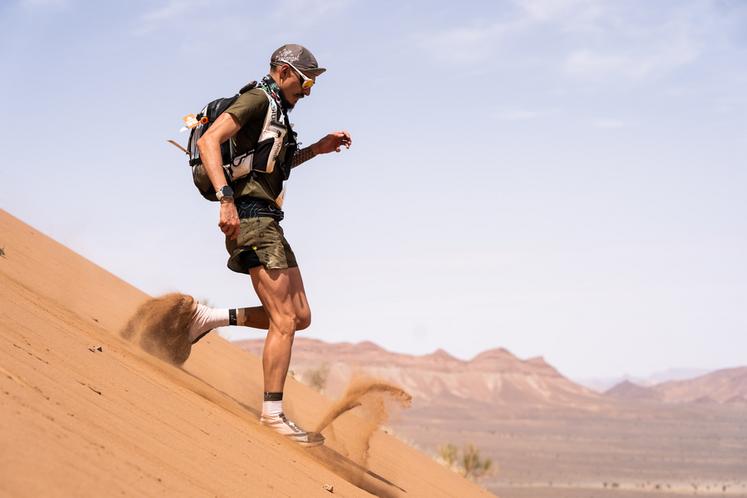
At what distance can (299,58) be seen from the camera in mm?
5457

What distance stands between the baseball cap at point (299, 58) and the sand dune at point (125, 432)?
67.8 inches

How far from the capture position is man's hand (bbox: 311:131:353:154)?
6051 millimetres

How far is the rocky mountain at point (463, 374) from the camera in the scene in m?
69.8

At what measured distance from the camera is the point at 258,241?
521 centimetres

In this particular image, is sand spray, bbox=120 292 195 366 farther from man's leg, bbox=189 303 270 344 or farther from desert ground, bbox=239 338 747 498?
desert ground, bbox=239 338 747 498

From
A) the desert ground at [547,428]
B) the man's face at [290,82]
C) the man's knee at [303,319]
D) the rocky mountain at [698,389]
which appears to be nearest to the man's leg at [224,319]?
the man's knee at [303,319]

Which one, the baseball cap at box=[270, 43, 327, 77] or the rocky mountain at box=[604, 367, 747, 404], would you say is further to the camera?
the rocky mountain at box=[604, 367, 747, 404]

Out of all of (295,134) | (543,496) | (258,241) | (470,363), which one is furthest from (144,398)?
(470,363)

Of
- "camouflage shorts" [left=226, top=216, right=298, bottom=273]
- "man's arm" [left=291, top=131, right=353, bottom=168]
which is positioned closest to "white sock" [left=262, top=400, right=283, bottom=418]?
"camouflage shorts" [left=226, top=216, right=298, bottom=273]

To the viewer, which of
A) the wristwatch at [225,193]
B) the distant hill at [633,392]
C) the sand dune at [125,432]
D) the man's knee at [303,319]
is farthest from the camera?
the distant hill at [633,392]

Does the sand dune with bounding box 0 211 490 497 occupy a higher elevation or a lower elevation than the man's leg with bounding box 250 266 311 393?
lower

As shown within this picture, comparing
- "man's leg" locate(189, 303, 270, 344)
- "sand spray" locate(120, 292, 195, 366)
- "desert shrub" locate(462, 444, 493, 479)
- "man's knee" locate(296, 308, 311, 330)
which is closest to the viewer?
"man's knee" locate(296, 308, 311, 330)

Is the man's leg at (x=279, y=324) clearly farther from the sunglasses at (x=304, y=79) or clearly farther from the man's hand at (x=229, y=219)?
the sunglasses at (x=304, y=79)

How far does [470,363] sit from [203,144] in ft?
253
